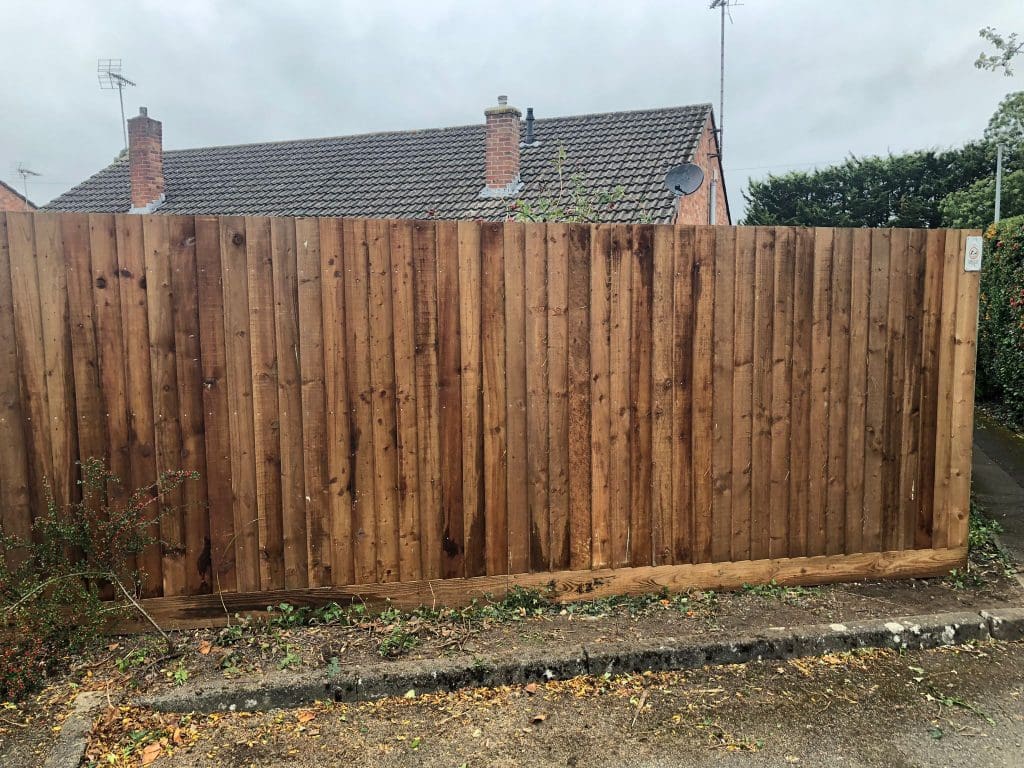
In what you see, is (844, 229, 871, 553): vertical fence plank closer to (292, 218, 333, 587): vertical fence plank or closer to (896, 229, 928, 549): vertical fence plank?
(896, 229, 928, 549): vertical fence plank

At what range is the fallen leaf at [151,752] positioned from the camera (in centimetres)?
274

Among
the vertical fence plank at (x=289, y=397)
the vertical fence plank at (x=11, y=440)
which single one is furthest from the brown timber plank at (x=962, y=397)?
the vertical fence plank at (x=11, y=440)

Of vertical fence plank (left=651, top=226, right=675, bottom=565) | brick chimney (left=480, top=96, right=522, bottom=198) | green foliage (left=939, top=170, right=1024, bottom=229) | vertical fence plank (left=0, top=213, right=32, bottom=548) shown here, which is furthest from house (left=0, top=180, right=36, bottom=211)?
green foliage (left=939, top=170, right=1024, bottom=229)

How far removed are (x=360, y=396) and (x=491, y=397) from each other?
665 mm

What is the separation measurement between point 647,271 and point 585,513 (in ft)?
4.38

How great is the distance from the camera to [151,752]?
110 inches

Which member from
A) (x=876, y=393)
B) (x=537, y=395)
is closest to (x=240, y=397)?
(x=537, y=395)

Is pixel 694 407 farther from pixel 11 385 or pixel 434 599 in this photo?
pixel 11 385

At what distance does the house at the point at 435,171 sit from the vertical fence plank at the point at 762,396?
24.5 ft

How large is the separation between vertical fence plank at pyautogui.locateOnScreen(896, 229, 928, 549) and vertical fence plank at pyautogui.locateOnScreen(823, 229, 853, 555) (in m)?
0.36

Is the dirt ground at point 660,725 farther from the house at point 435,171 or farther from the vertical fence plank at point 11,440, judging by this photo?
the house at point 435,171

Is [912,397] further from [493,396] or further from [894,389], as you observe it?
[493,396]

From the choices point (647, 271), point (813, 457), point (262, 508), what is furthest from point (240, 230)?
point (813, 457)

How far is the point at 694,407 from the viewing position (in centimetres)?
405
